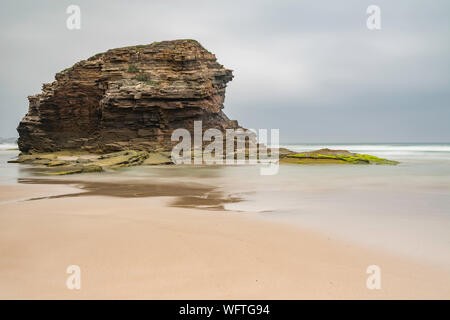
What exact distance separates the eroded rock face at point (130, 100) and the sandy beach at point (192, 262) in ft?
70.7

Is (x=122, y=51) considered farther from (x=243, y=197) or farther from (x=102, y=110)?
(x=243, y=197)

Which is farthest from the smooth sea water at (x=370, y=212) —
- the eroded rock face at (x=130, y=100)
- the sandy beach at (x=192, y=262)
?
the eroded rock face at (x=130, y=100)

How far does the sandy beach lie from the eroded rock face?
21.5 m

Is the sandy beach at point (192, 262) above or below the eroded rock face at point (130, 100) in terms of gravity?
below

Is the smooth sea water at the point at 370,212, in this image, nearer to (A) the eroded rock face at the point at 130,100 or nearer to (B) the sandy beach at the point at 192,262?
(B) the sandy beach at the point at 192,262

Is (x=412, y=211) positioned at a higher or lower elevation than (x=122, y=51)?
lower

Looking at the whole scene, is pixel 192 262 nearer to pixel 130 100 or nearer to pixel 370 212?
pixel 370 212

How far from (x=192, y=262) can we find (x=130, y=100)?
81.1ft

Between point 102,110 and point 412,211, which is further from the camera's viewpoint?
point 102,110

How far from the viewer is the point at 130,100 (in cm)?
2569

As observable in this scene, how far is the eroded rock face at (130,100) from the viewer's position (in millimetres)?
25672

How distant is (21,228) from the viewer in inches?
160

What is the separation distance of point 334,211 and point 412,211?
1.28m
